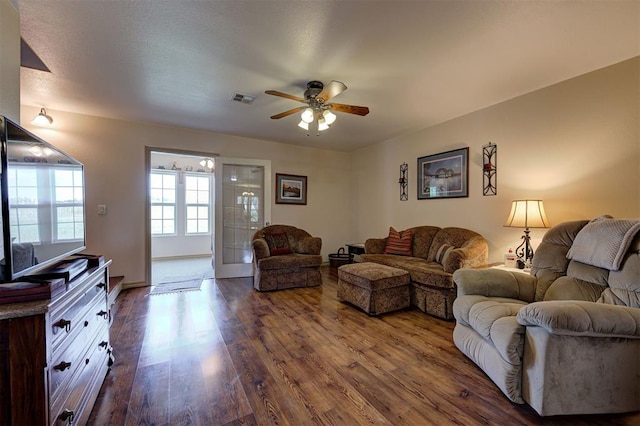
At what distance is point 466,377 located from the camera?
1.79m

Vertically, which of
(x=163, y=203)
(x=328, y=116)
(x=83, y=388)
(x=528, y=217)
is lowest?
(x=83, y=388)

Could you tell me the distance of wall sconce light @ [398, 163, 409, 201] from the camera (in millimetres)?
4379

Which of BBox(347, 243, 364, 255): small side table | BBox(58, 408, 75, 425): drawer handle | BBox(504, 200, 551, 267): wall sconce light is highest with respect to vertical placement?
BBox(504, 200, 551, 267): wall sconce light

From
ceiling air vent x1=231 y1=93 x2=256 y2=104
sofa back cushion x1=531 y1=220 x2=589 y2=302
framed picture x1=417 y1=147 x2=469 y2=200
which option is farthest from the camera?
framed picture x1=417 y1=147 x2=469 y2=200

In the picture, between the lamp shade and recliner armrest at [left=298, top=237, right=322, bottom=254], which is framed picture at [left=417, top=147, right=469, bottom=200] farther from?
recliner armrest at [left=298, top=237, right=322, bottom=254]

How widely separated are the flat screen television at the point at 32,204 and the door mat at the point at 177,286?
218 centimetres

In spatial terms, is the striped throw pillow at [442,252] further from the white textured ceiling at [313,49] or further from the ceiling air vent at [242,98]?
the ceiling air vent at [242,98]

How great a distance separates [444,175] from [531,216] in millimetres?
1369

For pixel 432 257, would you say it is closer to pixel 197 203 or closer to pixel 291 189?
pixel 291 189

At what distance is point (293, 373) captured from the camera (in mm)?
1838

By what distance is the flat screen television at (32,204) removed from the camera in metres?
1.08

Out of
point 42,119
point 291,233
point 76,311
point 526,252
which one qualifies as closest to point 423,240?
point 526,252

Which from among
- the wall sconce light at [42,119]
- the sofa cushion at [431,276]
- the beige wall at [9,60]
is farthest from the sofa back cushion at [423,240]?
the wall sconce light at [42,119]

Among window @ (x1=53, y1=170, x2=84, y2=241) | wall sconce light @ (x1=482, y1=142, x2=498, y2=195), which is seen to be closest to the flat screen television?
window @ (x1=53, y1=170, x2=84, y2=241)
